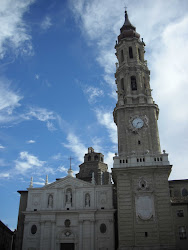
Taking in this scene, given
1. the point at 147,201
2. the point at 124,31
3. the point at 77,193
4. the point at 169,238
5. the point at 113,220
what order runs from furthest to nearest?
1. the point at 124,31
2. the point at 77,193
3. the point at 113,220
4. the point at 147,201
5. the point at 169,238

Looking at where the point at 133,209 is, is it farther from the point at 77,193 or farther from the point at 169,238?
the point at 77,193

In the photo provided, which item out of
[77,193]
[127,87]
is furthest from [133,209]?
[127,87]

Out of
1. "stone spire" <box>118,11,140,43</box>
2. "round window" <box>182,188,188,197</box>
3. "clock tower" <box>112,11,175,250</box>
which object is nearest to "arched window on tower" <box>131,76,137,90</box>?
"clock tower" <box>112,11,175,250</box>

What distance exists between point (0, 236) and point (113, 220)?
17991mm

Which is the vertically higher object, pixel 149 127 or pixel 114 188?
pixel 149 127

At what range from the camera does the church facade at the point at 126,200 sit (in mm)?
30359

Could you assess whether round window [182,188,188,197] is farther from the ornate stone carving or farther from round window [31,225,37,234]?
round window [31,225,37,234]

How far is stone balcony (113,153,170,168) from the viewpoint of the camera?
3281 centimetres

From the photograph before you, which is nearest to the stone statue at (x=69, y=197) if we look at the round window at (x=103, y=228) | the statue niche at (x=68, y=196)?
the statue niche at (x=68, y=196)

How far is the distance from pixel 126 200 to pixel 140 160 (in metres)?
5.04

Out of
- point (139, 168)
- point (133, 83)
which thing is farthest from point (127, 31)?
point (139, 168)

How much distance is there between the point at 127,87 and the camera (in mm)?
39531

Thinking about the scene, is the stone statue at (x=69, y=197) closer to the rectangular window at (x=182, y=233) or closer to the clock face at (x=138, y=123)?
the clock face at (x=138, y=123)

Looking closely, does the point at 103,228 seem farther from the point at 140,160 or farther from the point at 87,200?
the point at 140,160
